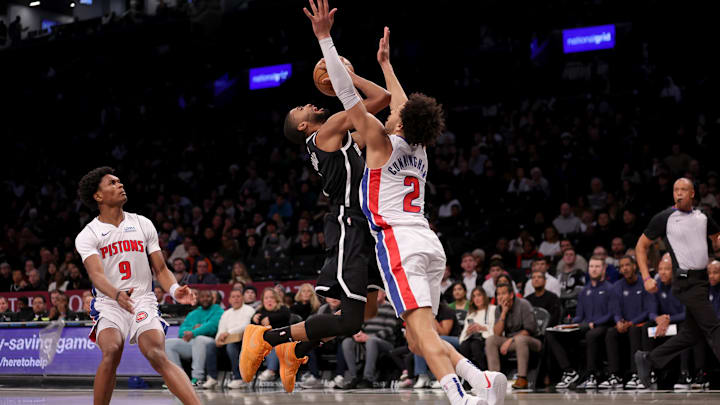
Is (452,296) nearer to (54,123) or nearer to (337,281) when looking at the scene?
(337,281)

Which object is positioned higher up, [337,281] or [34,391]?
[337,281]

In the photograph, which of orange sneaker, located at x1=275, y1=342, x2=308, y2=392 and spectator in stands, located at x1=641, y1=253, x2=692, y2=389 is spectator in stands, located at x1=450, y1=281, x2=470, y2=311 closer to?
spectator in stands, located at x1=641, y1=253, x2=692, y2=389

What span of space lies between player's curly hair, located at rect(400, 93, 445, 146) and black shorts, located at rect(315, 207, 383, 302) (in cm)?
67

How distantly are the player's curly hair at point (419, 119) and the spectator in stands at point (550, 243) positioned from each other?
836cm

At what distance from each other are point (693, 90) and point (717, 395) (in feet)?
34.0

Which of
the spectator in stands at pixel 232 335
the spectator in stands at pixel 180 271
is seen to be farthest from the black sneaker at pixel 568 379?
the spectator in stands at pixel 180 271

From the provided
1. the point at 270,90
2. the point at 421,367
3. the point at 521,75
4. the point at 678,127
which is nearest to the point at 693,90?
the point at 678,127

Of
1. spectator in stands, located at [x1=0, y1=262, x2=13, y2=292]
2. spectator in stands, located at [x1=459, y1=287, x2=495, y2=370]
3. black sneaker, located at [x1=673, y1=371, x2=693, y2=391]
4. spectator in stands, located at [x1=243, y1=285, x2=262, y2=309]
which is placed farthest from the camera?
spectator in stands, located at [x1=0, y1=262, x2=13, y2=292]

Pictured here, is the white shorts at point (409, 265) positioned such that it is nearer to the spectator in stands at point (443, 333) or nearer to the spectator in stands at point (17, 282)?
the spectator in stands at point (443, 333)

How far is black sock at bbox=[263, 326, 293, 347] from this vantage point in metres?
5.71

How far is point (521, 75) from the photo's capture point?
20.1 meters

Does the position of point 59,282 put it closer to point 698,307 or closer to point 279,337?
point 279,337

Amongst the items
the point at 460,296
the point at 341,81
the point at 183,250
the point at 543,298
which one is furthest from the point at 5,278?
the point at 341,81

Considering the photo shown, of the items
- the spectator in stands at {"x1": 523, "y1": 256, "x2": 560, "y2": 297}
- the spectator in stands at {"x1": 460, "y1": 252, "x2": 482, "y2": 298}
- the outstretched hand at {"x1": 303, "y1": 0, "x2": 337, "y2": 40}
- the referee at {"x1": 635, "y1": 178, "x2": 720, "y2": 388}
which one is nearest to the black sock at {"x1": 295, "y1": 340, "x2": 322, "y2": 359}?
the outstretched hand at {"x1": 303, "y1": 0, "x2": 337, "y2": 40}
